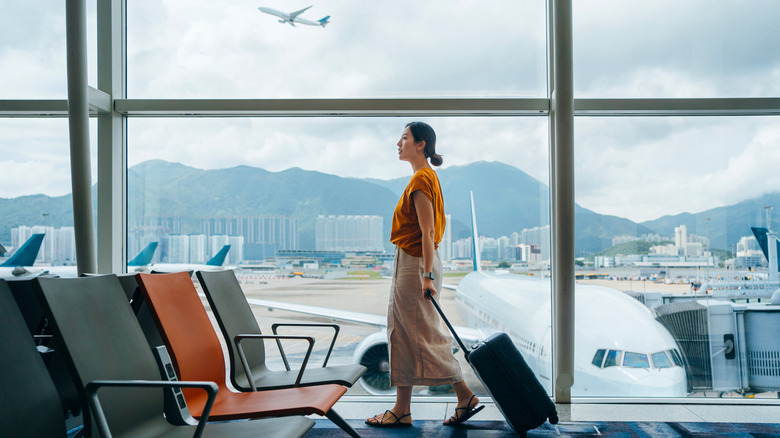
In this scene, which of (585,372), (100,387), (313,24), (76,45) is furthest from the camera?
(313,24)

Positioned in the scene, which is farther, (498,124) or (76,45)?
(498,124)

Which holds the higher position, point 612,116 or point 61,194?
point 612,116

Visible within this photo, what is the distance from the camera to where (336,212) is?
364 cm

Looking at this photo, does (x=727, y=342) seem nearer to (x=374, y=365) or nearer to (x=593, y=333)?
(x=593, y=333)

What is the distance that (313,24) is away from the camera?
→ 3521 mm

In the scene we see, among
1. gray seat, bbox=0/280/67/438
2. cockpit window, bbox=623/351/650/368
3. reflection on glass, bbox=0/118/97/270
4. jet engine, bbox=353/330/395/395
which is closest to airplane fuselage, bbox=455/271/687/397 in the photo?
cockpit window, bbox=623/351/650/368

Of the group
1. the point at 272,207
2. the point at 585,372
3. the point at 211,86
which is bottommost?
the point at 585,372

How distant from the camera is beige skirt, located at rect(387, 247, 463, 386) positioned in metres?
2.81

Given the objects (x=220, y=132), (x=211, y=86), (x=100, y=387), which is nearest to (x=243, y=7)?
(x=211, y=86)

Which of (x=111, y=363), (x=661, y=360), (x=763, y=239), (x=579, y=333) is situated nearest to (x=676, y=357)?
(x=661, y=360)

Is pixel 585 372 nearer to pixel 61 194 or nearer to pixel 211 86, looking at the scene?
pixel 211 86

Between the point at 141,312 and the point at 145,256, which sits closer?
the point at 141,312

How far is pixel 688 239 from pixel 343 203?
2243 millimetres

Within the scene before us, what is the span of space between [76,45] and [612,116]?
10.4ft
